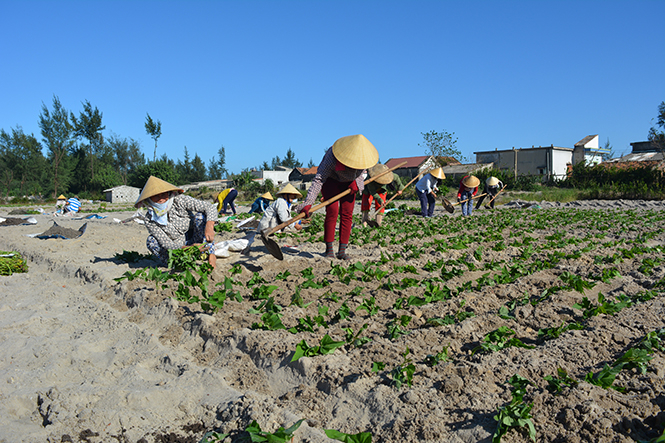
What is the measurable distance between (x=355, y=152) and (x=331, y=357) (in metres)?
3.23

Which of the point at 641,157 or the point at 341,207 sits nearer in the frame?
the point at 341,207

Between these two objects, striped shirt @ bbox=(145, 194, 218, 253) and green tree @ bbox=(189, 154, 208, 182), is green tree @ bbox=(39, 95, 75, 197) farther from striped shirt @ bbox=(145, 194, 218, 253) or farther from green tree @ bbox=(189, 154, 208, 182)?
striped shirt @ bbox=(145, 194, 218, 253)

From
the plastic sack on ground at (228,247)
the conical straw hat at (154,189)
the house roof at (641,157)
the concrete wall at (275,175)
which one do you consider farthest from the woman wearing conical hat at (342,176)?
the concrete wall at (275,175)

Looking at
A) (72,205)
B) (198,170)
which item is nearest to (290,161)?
(198,170)

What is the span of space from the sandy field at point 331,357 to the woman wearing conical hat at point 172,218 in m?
0.61

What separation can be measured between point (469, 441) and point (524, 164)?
42922 millimetres

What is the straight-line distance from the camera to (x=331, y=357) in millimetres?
2689

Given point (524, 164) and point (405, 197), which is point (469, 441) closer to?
point (405, 197)

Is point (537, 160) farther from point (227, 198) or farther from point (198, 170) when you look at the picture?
point (198, 170)

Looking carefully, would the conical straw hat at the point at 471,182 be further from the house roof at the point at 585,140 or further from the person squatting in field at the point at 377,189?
the house roof at the point at 585,140

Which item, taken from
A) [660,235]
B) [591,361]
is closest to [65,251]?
[591,361]

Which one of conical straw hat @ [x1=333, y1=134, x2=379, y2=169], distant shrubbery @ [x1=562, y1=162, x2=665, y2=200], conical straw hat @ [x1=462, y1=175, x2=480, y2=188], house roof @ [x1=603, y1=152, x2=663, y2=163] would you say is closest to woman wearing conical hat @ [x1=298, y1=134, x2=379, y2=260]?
conical straw hat @ [x1=333, y1=134, x2=379, y2=169]

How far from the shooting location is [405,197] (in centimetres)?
3081

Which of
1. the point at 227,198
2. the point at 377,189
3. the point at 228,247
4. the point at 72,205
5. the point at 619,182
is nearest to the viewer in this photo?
the point at 228,247
